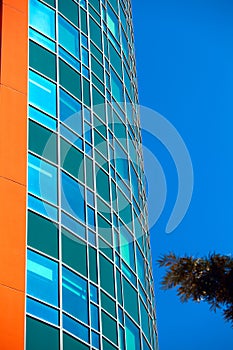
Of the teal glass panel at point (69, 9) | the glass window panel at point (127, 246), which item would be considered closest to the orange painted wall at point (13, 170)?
the teal glass panel at point (69, 9)

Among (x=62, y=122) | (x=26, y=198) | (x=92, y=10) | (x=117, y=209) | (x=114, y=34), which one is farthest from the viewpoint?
(x=114, y=34)

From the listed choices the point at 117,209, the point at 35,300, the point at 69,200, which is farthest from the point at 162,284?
the point at 117,209

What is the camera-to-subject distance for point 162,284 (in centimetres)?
536

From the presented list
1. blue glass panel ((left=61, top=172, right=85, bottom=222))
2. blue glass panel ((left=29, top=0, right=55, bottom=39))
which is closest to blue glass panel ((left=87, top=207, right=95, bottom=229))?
blue glass panel ((left=61, top=172, right=85, bottom=222))

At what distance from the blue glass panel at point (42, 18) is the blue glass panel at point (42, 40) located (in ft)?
0.76

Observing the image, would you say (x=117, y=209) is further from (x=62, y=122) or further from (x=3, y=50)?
(x=3, y=50)

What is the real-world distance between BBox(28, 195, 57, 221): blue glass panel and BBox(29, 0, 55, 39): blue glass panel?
6.49m

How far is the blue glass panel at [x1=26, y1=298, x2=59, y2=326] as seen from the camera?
17.6 meters

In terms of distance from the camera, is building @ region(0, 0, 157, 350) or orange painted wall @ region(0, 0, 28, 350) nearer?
orange painted wall @ region(0, 0, 28, 350)

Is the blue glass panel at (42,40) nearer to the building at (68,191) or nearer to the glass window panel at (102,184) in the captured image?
the building at (68,191)

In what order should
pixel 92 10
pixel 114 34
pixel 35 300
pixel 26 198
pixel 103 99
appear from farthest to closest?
pixel 114 34 < pixel 92 10 < pixel 103 99 < pixel 26 198 < pixel 35 300

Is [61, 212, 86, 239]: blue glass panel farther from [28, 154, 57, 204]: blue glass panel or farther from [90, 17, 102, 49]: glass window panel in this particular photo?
[90, 17, 102, 49]: glass window panel

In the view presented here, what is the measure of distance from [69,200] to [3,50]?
4.55 metres

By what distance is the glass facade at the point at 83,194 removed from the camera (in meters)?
18.9
